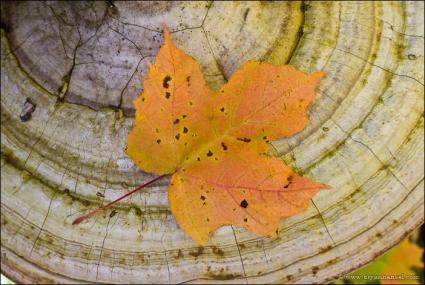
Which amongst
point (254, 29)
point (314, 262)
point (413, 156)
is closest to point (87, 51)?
point (254, 29)

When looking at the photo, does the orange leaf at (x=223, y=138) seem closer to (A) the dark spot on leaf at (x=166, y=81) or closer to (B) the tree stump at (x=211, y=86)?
(A) the dark spot on leaf at (x=166, y=81)

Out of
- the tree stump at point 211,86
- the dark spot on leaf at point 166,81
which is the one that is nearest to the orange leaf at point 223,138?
the dark spot on leaf at point 166,81

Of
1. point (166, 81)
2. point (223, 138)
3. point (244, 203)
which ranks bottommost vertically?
point (244, 203)

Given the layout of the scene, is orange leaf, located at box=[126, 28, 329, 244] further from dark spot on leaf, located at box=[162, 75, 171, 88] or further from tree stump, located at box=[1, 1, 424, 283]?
tree stump, located at box=[1, 1, 424, 283]

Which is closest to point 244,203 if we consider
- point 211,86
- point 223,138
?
point 223,138

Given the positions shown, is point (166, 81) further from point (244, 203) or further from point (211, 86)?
point (244, 203)
